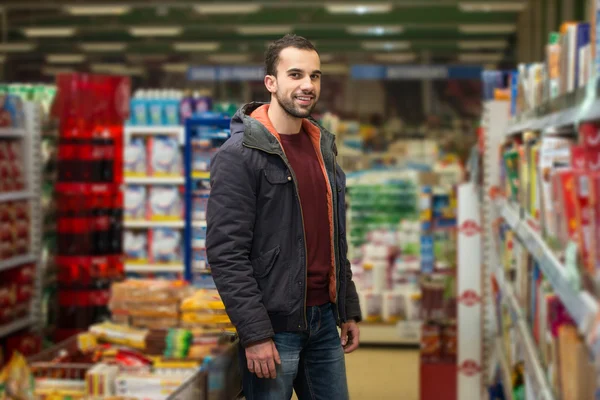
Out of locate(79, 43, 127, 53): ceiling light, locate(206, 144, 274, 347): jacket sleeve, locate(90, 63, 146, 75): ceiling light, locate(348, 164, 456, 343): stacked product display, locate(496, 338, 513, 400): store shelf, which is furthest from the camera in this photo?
locate(90, 63, 146, 75): ceiling light

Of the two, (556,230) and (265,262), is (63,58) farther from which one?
(556,230)

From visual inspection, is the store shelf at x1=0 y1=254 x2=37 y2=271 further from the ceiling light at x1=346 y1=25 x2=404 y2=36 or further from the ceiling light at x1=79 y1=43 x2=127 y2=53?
the ceiling light at x1=79 y1=43 x2=127 y2=53

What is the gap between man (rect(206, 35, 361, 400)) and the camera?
1933mm

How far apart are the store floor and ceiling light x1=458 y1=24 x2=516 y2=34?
34.3 feet

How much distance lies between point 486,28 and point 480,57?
0.58 m

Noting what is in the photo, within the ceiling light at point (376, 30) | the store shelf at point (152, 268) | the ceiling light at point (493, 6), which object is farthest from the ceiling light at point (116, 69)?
the store shelf at point (152, 268)

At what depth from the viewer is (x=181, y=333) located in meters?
4.19

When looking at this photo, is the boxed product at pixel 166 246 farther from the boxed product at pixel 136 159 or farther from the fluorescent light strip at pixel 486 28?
the fluorescent light strip at pixel 486 28

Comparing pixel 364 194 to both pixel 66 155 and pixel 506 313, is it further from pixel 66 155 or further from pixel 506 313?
pixel 506 313

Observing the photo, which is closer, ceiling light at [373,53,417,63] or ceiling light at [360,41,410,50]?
ceiling light at [373,53,417,63]

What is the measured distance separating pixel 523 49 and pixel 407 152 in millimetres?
4321

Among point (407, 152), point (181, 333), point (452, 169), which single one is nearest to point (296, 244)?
point (181, 333)

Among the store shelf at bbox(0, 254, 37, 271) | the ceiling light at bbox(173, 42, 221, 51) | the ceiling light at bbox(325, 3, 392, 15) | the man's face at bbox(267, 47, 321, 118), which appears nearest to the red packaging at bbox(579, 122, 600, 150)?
the man's face at bbox(267, 47, 321, 118)

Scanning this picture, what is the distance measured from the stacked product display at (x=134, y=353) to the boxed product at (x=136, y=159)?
1.85 meters
